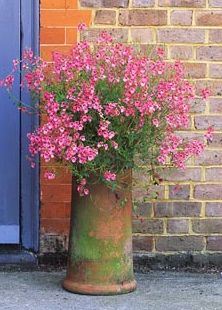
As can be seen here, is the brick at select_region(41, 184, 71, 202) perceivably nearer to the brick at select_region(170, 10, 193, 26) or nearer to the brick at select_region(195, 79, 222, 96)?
the brick at select_region(195, 79, 222, 96)

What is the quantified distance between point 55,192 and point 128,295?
3.13ft

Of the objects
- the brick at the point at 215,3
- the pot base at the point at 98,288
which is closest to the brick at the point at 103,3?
the brick at the point at 215,3

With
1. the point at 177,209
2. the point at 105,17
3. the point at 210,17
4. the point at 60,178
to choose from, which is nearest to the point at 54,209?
the point at 60,178

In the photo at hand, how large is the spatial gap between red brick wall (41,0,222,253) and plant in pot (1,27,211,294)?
1.61 feet

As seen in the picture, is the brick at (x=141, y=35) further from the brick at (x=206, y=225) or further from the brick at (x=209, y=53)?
the brick at (x=206, y=225)

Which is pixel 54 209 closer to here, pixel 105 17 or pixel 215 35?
pixel 105 17

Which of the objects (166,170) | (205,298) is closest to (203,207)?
(166,170)

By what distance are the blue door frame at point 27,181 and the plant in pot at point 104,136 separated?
1.40 feet

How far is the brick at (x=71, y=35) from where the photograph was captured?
5.02 meters

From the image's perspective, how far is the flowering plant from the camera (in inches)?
163

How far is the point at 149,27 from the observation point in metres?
5.05

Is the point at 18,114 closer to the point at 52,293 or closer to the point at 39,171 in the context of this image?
the point at 39,171

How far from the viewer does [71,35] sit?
16.5 ft

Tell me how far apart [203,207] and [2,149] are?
1417 mm
